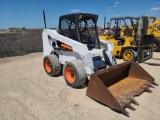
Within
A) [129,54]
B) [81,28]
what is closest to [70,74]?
[81,28]

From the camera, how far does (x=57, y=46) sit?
18.7ft

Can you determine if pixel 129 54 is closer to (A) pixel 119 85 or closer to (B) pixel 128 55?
(B) pixel 128 55

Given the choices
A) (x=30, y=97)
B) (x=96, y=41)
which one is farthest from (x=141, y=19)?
(x=30, y=97)

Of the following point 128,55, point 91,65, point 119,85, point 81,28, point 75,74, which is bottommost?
point 119,85

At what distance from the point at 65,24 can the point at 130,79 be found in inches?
108

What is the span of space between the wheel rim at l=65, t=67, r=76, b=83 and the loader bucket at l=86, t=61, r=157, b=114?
90 centimetres

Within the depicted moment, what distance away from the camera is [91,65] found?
4.62 metres

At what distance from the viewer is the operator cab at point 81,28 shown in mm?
5004

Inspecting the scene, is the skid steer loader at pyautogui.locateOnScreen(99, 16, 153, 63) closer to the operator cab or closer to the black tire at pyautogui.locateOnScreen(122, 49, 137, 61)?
the black tire at pyautogui.locateOnScreen(122, 49, 137, 61)

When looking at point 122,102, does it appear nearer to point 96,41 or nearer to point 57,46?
point 96,41

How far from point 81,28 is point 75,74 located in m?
1.65

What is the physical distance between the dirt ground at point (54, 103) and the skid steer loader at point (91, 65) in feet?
0.62

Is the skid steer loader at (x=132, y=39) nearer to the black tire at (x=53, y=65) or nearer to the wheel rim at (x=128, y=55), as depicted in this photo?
the wheel rim at (x=128, y=55)

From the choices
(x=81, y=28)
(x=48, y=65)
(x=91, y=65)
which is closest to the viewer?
(x=91, y=65)
